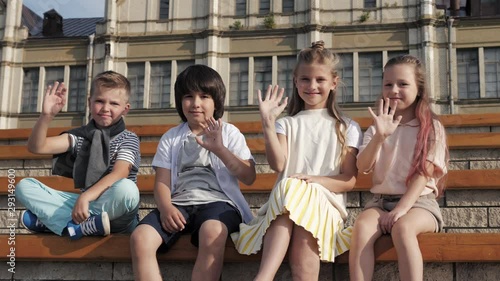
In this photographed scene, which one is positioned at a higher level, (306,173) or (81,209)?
(306,173)

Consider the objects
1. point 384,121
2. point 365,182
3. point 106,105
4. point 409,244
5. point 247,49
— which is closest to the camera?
point 409,244

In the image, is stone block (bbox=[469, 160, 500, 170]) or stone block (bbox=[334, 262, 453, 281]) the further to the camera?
stone block (bbox=[469, 160, 500, 170])

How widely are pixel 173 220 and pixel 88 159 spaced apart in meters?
0.80

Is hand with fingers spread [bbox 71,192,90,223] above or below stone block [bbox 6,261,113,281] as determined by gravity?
above

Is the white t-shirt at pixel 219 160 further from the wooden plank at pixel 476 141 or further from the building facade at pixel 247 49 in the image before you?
the building facade at pixel 247 49

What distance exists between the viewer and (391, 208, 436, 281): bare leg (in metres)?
2.45

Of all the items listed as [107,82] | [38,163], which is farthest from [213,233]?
[38,163]

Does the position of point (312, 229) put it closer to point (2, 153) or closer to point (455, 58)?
point (2, 153)

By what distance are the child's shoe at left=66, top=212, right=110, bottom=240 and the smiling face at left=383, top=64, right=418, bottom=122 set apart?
1.60 meters

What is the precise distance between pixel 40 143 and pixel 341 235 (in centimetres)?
168

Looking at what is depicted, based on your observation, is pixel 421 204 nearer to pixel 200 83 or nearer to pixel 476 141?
pixel 200 83

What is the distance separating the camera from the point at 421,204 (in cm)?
279

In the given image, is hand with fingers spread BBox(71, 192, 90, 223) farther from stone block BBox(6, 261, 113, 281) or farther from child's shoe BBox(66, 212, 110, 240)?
stone block BBox(6, 261, 113, 281)

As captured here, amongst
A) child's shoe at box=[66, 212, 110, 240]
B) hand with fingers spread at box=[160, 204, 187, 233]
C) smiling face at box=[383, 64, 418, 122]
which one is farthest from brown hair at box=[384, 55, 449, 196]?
child's shoe at box=[66, 212, 110, 240]
